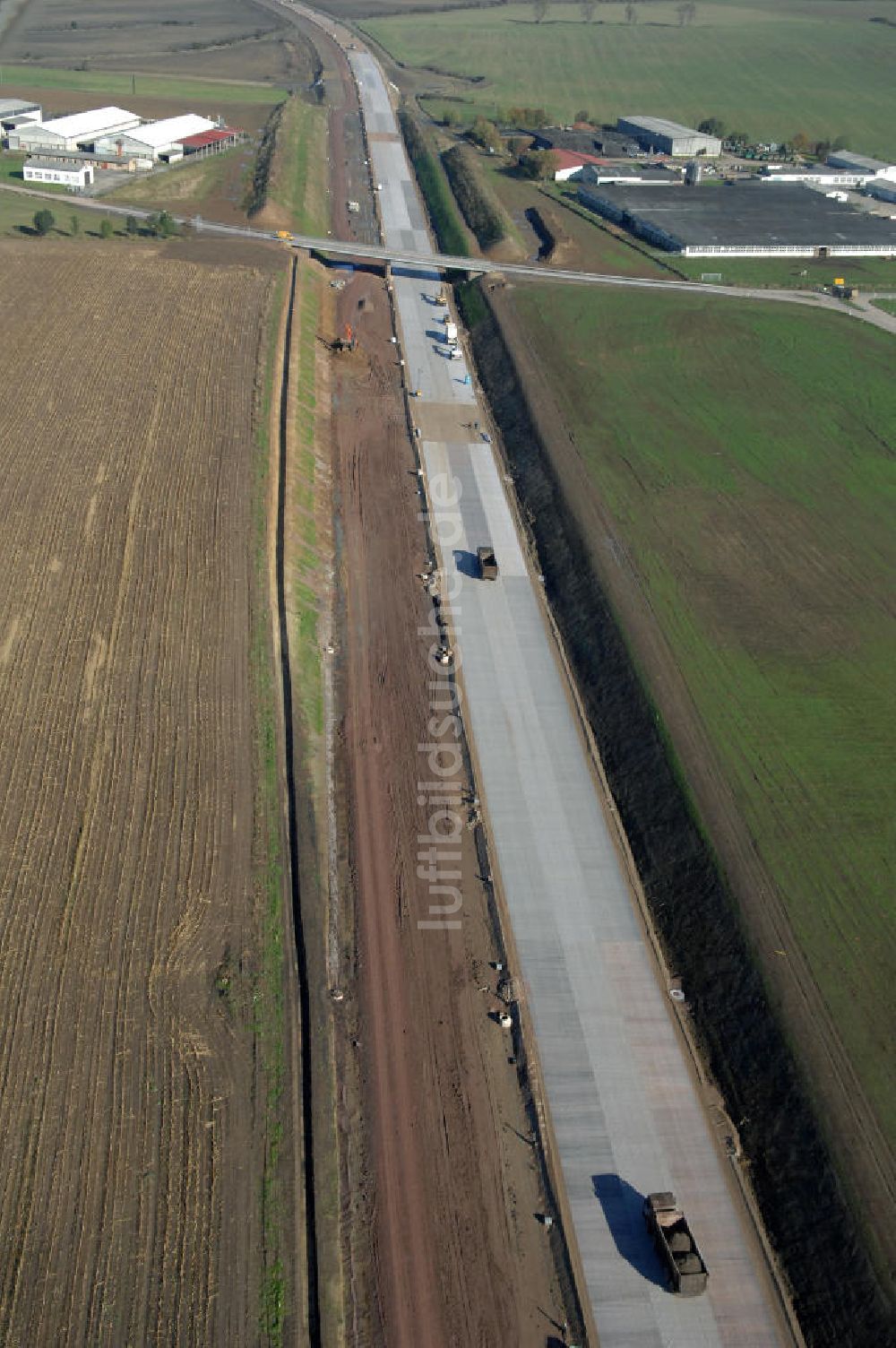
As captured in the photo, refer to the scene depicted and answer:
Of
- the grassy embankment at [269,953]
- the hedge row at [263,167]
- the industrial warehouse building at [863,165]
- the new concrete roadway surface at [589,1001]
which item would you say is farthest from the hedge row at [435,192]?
the grassy embankment at [269,953]

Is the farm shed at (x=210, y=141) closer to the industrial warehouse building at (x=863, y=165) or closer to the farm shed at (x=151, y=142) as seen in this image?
the farm shed at (x=151, y=142)

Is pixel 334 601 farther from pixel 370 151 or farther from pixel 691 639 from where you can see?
pixel 370 151

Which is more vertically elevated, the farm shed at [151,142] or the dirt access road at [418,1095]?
the farm shed at [151,142]

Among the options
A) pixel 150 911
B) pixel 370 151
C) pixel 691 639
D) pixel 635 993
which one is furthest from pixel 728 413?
pixel 370 151

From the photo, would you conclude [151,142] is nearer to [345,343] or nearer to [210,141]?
[210,141]

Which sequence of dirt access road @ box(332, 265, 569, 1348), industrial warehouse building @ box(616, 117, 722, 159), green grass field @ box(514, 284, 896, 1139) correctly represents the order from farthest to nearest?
industrial warehouse building @ box(616, 117, 722, 159) → green grass field @ box(514, 284, 896, 1139) → dirt access road @ box(332, 265, 569, 1348)

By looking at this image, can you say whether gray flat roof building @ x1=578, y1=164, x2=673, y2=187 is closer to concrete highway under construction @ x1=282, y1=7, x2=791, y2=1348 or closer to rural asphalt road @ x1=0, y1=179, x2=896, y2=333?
rural asphalt road @ x1=0, y1=179, x2=896, y2=333

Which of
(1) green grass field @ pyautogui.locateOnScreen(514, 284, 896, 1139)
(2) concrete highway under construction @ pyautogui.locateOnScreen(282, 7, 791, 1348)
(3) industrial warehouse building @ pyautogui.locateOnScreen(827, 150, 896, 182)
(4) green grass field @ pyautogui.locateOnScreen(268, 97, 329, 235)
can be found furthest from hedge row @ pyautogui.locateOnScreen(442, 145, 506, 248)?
(2) concrete highway under construction @ pyautogui.locateOnScreen(282, 7, 791, 1348)
